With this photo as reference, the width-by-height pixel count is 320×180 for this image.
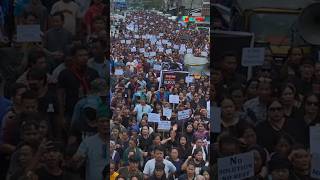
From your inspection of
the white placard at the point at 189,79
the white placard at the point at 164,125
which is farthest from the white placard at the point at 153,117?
the white placard at the point at 189,79

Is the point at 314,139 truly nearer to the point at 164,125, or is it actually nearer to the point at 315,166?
the point at 315,166

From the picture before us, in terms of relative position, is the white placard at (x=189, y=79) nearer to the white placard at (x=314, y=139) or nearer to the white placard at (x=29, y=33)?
the white placard at (x=314, y=139)

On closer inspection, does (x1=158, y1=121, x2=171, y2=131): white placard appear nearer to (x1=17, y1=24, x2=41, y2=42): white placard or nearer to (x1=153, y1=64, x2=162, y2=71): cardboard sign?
(x1=153, y1=64, x2=162, y2=71): cardboard sign

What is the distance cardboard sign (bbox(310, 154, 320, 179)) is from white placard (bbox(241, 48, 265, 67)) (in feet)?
2.18

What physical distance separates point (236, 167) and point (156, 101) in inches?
271

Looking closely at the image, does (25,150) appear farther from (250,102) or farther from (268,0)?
(268,0)

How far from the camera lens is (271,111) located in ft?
10.3

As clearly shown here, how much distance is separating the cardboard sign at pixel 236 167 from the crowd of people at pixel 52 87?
0.74m

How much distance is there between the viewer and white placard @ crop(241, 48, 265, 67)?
10.2 ft

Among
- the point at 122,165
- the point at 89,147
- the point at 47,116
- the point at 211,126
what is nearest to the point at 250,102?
the point at 211,126

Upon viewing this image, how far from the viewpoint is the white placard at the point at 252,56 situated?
3.10m

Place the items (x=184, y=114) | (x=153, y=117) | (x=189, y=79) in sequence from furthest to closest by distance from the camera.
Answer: (x=189, y=79) → (x=184, y=114) → (x=153, y=117)

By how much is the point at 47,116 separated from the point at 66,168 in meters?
0.32

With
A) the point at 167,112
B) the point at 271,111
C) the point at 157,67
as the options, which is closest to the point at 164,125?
the point at 167,112
